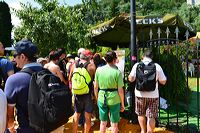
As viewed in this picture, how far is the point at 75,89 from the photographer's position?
7570 mm

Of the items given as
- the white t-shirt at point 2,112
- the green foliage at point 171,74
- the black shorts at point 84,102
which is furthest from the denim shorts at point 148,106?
the white t-shirt at point 2,112

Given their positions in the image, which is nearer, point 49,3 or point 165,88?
point 165,88

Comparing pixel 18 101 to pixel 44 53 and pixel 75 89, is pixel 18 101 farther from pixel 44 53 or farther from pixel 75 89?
pixel 44 53

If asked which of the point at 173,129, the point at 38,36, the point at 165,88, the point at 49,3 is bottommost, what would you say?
the point at 173,129

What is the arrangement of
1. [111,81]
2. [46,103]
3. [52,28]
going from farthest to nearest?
[52,28] → [111,81] → [46,103]

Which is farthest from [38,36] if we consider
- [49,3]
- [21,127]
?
[21,127]

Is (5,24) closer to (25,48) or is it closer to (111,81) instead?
(111,81)

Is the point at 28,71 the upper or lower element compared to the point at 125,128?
upper

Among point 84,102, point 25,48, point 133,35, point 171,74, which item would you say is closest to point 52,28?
point 171,74

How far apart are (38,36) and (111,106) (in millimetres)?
8142

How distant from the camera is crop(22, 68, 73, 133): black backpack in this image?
11.9 ft

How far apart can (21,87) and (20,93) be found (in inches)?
2.3

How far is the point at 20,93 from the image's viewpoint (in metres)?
3.77

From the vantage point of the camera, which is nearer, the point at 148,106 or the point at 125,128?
the point at 148,106
